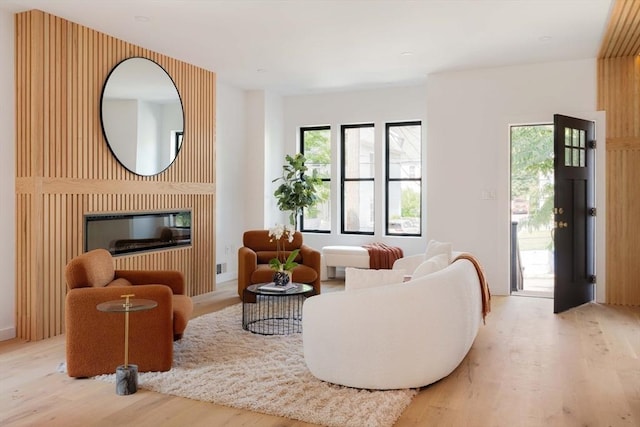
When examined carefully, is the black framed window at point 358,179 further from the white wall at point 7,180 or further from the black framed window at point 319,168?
the white wall at point 7,180

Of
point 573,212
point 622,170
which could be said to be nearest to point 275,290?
point 573,212

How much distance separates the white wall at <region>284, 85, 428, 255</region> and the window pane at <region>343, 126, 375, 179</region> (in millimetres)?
159

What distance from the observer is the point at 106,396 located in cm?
308

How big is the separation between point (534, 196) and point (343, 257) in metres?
3.54

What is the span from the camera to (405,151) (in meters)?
7.65

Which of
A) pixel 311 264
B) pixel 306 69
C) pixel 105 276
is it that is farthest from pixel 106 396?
pixel 306 69

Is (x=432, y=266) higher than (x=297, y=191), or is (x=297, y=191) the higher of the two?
(x=297, y=191)

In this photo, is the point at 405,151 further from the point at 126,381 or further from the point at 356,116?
the point at 126,381

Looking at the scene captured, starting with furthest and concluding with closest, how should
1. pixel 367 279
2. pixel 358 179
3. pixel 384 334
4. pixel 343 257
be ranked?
pixel 358 179
pixel 343 257
pixel 367 279
pixel 384 334

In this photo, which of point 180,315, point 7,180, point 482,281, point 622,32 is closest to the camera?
point 180,315

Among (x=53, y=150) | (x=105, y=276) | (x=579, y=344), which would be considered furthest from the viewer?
(x=53, y=150)

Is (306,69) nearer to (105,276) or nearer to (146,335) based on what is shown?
(105,276)

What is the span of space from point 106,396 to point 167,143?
3.34 metres

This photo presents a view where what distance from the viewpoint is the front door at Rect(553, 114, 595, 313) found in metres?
5.40
